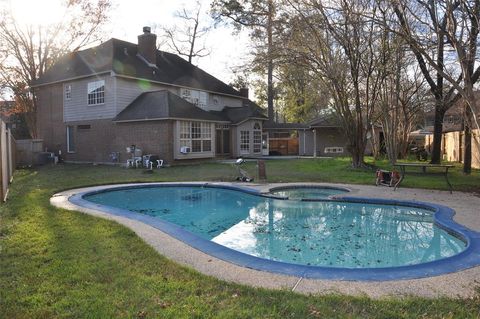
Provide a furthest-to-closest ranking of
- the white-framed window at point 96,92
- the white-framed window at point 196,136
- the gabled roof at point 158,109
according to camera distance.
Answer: the white-framed window at point 96,92 → the white-framed window at point 196,136 → the gabled roof at point 158,109

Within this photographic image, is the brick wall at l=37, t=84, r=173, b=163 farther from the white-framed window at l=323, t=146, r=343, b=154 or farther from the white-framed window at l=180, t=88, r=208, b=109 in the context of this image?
the white-framed window at l=323, t=146, r=343, b=154

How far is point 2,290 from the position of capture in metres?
3.99

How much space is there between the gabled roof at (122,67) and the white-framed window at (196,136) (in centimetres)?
420

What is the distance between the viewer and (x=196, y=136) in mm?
23250

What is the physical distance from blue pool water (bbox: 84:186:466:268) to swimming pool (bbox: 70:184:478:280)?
0.02 meters

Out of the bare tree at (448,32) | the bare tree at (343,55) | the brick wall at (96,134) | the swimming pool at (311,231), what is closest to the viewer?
the swimming pool at (311,231)

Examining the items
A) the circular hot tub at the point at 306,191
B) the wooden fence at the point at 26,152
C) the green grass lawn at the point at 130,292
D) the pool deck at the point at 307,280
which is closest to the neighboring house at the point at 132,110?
the wooden fence at the point at 26,152

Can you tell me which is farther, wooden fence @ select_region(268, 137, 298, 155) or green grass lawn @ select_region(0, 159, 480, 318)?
wooden fence @ select_region(268, 137, 298, 155)

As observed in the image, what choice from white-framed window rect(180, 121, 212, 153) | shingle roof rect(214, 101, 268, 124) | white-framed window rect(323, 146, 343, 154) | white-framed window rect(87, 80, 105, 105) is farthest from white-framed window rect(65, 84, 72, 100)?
white-framed window rect(323, 146, 343, 154)

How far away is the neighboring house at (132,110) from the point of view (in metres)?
21.8

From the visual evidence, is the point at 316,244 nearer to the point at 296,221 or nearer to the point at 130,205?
the point at 296,221

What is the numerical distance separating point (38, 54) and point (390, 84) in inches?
1048

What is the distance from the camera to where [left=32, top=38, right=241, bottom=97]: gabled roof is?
23672 mm

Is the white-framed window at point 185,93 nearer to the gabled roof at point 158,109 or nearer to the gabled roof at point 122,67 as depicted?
the gabled roof at point 122,67
